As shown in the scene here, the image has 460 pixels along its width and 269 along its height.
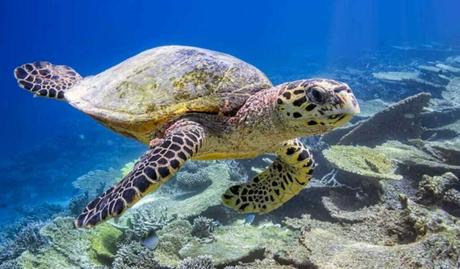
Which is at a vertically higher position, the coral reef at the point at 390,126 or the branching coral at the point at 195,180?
the coral reef at the point at 390,126

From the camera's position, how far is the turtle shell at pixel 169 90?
4.30 metres

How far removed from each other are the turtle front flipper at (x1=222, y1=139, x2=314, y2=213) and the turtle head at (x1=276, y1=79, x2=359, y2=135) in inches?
44.4

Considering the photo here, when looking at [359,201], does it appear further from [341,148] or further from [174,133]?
[174,133]

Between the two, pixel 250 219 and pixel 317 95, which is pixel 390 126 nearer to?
pixel 250 219

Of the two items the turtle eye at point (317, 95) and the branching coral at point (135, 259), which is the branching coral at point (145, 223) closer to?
the branching coral at point (135, 259)

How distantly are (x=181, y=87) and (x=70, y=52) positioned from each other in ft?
418

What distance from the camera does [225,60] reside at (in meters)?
4.80

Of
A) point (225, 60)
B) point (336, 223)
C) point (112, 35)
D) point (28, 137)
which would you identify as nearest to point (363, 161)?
point (336, 223)

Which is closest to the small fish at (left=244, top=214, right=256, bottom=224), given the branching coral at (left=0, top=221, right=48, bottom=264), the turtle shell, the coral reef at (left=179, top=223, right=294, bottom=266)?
the coral reef at (left=179, top=223, right=294, bottom=266)

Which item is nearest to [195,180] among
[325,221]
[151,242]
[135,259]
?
[151,242]

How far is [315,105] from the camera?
3.32m

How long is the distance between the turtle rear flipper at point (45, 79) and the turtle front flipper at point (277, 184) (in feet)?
10.7

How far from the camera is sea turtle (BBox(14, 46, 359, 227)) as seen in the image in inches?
130

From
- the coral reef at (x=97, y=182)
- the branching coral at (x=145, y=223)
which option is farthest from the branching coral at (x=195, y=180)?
the coral reef at (x=97, y=182)
